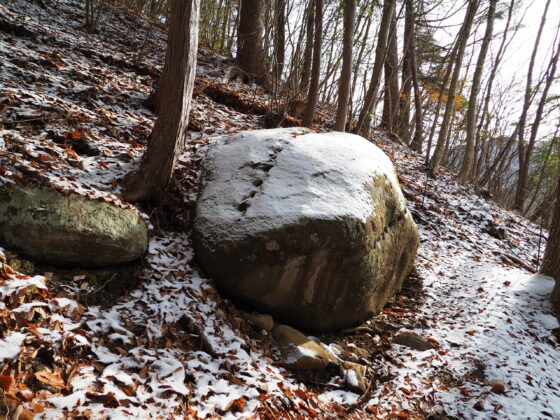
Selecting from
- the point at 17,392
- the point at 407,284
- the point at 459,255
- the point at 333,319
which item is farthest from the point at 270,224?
the point at 459,255

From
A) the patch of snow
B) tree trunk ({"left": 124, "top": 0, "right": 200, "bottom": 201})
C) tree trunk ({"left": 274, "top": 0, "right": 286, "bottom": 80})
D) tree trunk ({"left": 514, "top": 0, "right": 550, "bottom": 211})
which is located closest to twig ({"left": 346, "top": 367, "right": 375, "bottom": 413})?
the patch of snow

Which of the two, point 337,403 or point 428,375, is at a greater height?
point 428,375

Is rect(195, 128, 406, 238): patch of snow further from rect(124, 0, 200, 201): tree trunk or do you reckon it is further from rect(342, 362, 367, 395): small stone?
rect(342, 362, 367, 395): small stone

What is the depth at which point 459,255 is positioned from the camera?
18.8 feet

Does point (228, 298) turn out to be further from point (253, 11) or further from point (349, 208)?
point (253, 11)

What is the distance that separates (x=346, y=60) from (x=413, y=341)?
206 inches

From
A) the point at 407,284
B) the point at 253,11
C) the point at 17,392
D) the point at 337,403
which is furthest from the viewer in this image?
the point at 253,11

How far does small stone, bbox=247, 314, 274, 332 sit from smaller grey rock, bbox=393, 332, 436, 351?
1523 millimetres

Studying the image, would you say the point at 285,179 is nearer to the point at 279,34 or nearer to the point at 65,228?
the point at 65,228

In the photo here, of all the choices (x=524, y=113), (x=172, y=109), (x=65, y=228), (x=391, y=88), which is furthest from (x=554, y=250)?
(x=524, y=113)

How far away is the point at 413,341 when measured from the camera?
345 cm

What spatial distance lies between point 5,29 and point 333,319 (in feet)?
23.8

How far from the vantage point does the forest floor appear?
2.04 metres

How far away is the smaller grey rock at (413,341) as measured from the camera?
3396 mm
